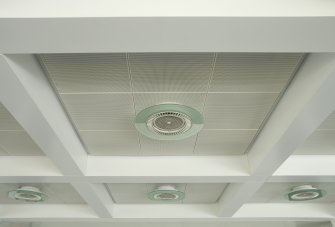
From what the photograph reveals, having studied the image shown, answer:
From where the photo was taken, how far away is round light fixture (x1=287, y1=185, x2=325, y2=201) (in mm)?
5785

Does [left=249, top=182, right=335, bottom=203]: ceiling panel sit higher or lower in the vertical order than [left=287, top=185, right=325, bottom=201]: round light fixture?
higher

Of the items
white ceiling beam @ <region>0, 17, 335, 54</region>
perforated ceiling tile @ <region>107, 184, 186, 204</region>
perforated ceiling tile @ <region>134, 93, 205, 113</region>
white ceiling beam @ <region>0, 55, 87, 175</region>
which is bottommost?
white ceiling beam @ <region>0, 17, 335, 54</region>

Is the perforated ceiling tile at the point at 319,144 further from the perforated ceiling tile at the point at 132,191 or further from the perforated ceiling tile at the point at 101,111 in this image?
the perforated ceiling tile at the point at 101,111

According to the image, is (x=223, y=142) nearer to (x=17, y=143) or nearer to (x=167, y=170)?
(x=167, y=170)

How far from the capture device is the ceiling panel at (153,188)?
6.16 m

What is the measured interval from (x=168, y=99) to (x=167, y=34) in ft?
4.27

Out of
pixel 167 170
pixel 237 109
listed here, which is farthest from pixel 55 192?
pixel 237 109

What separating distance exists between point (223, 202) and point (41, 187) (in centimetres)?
411

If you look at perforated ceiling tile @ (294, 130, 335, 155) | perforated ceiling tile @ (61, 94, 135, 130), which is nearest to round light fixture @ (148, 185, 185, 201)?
perforated ceiling tile @ (61, 94, 135, 130)

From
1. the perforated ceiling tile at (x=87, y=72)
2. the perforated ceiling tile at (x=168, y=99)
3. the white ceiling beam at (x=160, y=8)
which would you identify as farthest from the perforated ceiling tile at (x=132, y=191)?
the white ceiling beam at (x=160, y=8)

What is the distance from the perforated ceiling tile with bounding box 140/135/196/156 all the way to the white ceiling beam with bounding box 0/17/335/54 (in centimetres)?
224

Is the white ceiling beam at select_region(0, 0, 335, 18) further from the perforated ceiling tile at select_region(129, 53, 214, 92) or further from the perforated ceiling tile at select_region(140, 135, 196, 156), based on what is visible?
the perforated ceiling tile at select_region(140, 135, 196, 156)

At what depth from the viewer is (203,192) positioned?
656 centimetres

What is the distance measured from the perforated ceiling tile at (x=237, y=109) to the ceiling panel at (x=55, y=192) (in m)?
3.82
